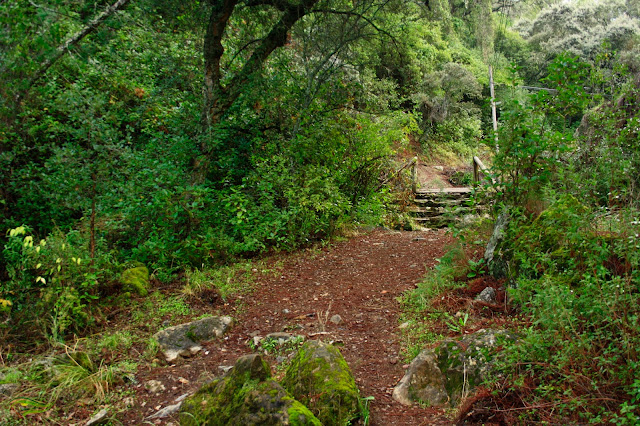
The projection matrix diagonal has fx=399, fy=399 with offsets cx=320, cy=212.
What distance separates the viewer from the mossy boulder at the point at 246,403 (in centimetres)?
200

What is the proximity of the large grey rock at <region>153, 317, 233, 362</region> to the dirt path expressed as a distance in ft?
0.33

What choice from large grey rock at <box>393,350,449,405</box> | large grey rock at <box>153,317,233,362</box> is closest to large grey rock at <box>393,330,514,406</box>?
large grey rock at <box>393,350,449,405</box>

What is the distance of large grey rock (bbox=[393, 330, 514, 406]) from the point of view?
2.45 m

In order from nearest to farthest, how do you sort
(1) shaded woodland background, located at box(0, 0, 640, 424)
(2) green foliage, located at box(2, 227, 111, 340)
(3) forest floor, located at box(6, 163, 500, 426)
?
(1) shaded woodland background, located at box(0, 0, 640, 424) < (3) forest floor, located at box(6, 163, 500, 426) < (2) green foliage, located at box(2, 227, 111, 340)

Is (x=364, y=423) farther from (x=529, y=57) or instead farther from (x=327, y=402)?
(x=529, y=57)

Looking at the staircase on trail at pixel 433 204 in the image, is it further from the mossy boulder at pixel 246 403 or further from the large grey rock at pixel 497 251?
the mossy boulder at pixel 246 403

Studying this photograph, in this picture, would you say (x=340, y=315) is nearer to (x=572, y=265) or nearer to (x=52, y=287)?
(x=572, y=265)

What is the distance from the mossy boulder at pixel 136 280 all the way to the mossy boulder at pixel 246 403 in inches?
97.5

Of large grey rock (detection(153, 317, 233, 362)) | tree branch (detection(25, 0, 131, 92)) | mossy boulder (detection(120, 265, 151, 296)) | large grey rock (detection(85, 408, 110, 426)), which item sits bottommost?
large grey rock (detection(85, 408, 110, 426))

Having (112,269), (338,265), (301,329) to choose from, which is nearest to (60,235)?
(112,269)

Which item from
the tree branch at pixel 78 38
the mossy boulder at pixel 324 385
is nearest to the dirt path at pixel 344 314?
the mossy boulder at pixel 324 385

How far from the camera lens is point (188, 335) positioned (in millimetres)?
3566

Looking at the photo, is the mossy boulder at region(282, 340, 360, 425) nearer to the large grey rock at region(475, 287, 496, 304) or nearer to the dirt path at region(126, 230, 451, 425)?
the dirt path at region(126, 230, 451, 425)

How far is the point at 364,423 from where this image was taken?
7.61ft
